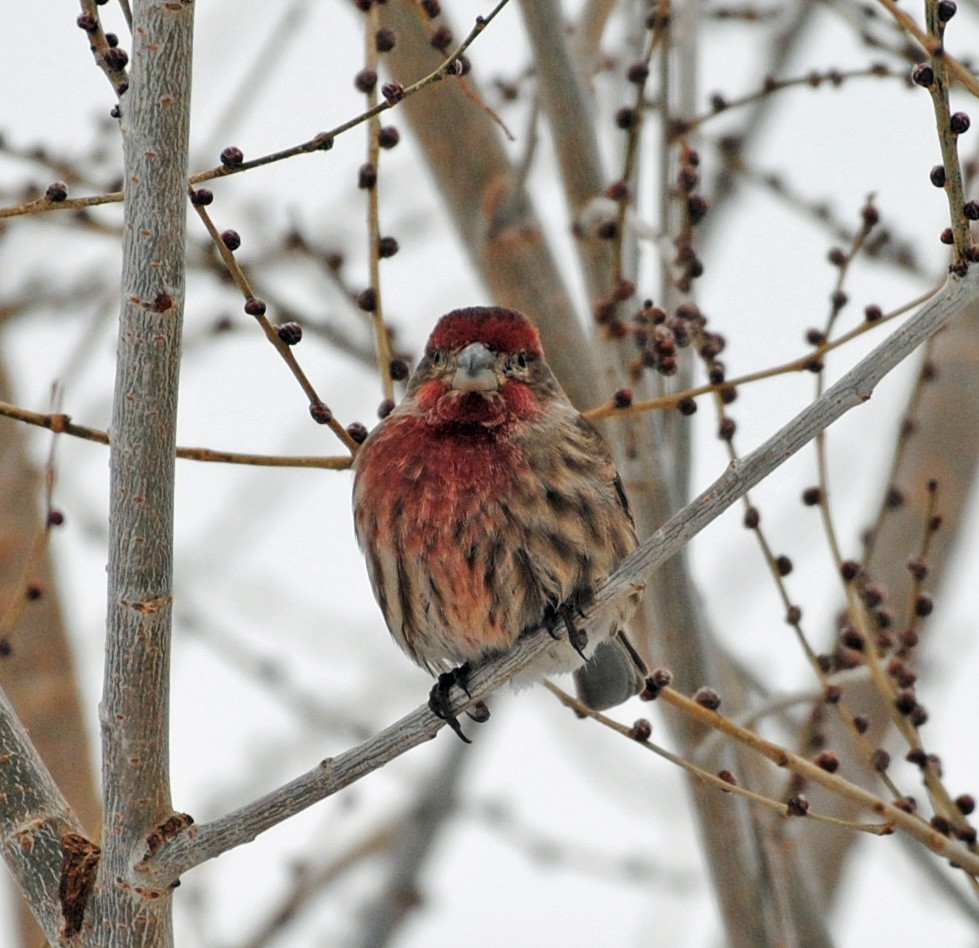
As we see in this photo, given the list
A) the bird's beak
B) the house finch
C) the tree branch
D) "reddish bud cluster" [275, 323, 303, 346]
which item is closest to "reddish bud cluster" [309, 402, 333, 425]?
"reddish bud cluster" [275, 323, 303, 346]

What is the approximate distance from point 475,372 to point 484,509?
492 mm

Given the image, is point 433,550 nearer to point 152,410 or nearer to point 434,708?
point 434,708

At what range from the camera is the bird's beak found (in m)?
4.81

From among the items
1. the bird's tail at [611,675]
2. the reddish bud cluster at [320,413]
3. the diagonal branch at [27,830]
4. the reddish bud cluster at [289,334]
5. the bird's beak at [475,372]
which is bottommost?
the diagonal branch at [27,830]

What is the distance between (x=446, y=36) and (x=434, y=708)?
186cm

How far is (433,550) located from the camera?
4555 mm

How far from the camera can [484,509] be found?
454cm

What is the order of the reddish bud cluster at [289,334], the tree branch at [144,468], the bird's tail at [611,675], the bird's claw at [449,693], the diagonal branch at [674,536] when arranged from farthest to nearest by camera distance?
the bird's tail at [611,675], the bird's claw at [449,693], the reddish bud cluster at [289,334], the diagonal branch at [674,536], the tree branch at [144,468]

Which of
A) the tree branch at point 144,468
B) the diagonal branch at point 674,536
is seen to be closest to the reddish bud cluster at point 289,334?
the tree branch at point 144,468

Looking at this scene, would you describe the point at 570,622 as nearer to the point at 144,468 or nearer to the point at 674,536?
the point at 674,536

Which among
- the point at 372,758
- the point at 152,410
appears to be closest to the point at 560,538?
the point at 372,758

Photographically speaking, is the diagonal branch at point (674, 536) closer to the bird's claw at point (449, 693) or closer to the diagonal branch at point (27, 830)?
the diagonal branch at point (27, 830)

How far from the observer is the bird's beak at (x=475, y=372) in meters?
4.81

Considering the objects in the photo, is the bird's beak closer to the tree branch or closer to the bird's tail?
the bird's tail
